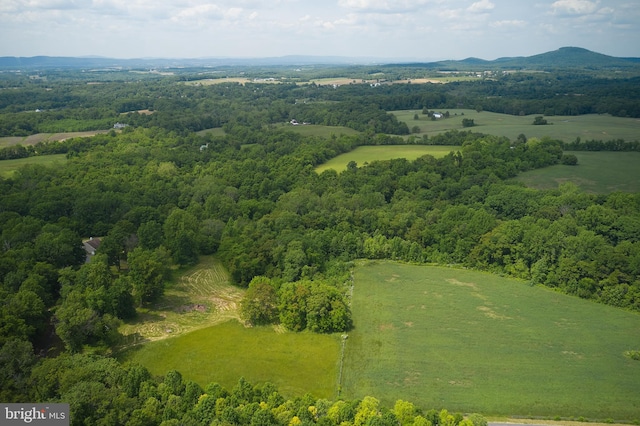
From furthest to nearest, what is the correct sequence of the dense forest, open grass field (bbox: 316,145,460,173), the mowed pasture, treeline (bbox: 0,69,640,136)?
treeline (bbox: 0,69,640,136) → open grass field (bbox: 316,145,460,173) → the mowed pasture → the dense forest

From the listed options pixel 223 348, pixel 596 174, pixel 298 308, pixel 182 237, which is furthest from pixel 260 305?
pixel 596 174

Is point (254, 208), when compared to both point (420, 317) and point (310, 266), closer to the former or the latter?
point (310, 266)

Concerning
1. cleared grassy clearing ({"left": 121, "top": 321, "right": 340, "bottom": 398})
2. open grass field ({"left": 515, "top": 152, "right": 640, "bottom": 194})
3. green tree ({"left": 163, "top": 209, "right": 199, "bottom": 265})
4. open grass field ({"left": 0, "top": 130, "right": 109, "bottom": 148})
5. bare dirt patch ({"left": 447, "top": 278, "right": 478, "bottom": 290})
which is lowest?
cleared grassy clearing ({"left": 121, "top": 321, "right": 340, "bottom": 398})

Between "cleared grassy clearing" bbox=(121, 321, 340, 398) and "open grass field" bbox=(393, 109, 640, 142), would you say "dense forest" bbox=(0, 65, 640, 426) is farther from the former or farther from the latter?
"open grass field" bbox=(393, 109, 640, 142)

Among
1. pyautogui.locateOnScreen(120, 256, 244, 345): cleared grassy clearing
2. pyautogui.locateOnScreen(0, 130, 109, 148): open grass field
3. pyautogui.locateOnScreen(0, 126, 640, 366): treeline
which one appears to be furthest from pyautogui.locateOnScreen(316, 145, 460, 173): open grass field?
pyautogui.locateOnScreen(0, 130, 109, 148): open grass field

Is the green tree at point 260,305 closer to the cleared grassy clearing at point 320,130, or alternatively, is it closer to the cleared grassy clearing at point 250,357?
the cleared grassy clearing at point 250,357

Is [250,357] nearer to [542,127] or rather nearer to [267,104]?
[542,127]

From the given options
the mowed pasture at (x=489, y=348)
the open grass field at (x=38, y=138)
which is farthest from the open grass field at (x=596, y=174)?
the open grass field at (x=38, y=138)
